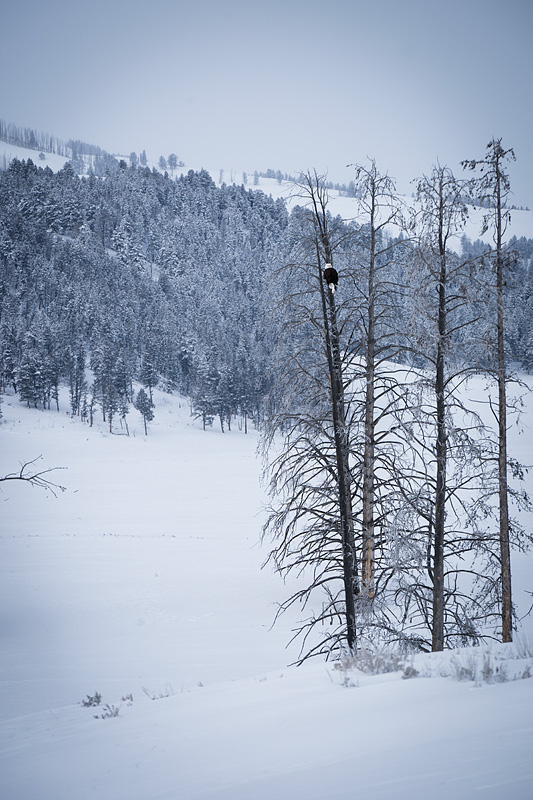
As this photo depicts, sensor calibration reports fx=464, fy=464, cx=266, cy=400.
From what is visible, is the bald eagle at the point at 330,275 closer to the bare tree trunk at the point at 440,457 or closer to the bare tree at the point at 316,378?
the bare tree at the point at 316,378

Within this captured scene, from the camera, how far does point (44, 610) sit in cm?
1362

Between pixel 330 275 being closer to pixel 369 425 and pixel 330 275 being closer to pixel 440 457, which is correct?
pixel 369 425

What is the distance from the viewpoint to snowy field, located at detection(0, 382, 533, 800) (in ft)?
9.86

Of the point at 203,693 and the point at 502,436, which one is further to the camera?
the point at 502,436

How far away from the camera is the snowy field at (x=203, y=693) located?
9.86 feet

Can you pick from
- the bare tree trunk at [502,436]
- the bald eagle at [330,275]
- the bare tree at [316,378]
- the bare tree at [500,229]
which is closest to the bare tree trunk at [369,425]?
the bare tree at [316,378]

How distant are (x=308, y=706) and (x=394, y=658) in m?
1.41

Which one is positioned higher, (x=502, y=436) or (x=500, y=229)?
(x=500, y=229)

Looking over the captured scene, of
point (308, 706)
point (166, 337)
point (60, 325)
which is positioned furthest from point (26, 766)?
point (166, 337)

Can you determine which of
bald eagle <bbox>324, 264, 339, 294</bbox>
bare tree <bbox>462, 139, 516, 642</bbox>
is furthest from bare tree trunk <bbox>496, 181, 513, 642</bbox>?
bald eagle <bbox>324, 264, 339, 294</bbox>

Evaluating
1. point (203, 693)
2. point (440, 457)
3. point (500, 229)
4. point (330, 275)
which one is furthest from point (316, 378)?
point (203, 693)

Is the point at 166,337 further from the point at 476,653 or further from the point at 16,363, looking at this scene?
the point at 476,653

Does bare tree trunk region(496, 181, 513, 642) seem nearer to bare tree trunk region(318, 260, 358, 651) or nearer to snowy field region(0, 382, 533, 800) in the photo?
snowy field region(0, 382, 533, 800)

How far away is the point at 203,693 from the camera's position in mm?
5609
